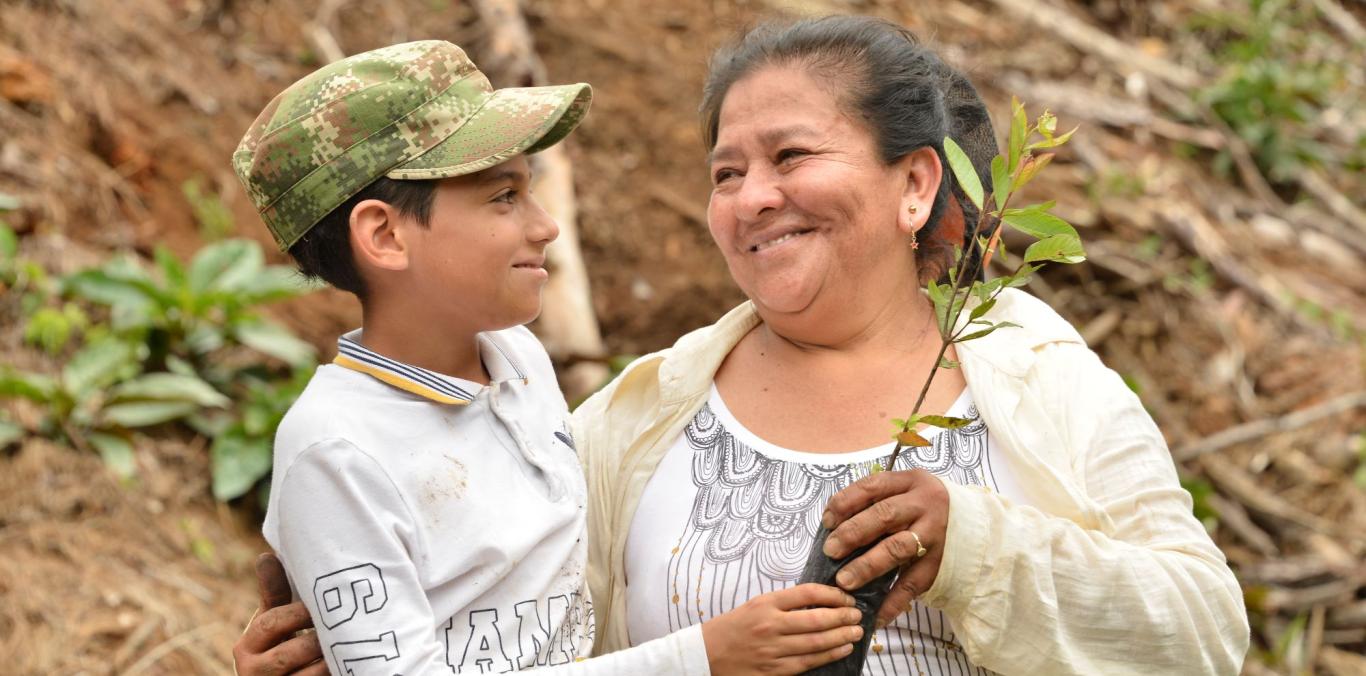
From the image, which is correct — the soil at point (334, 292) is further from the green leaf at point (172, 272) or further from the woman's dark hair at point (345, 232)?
the woman's dark hair at point (345, 232)

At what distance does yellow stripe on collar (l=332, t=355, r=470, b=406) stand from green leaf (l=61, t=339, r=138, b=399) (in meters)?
2.72

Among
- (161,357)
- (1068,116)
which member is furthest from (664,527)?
(1068,116)

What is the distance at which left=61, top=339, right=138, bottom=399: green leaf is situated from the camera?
441cm

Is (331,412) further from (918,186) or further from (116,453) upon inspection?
(116,453)

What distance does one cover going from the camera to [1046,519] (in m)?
2.15

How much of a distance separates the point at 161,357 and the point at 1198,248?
4185 millimetres

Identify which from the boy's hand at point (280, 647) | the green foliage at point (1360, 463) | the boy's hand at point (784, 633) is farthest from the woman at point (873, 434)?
the green foliage at point (1360, 463)

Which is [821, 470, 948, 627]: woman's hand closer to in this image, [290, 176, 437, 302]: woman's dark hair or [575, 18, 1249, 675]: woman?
[575, 18, 1249, 675]: woman

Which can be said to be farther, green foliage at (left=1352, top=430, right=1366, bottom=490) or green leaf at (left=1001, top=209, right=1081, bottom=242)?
green foliage at (left=1352, top=430, right=1366, bottom=490)

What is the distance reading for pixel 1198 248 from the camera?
578 centimetres

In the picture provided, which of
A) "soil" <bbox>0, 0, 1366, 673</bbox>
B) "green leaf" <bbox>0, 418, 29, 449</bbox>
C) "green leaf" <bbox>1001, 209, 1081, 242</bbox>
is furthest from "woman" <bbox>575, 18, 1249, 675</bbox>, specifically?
"green leaf" <bbox>0, 418, 29, 449</bbox>

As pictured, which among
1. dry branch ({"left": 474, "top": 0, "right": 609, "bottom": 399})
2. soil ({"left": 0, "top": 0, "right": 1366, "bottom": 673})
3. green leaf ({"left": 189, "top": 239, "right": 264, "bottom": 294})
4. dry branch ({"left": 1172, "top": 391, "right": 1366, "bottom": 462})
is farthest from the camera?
dry branch ({"left": 474, "top": 0, "right": 609, "bottom": 399})

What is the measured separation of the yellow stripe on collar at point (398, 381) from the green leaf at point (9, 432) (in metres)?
2.71

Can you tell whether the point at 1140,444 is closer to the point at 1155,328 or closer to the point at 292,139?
the point at 292,139
